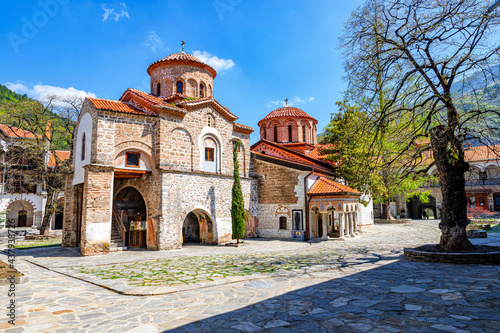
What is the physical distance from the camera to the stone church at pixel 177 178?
41.3 feet

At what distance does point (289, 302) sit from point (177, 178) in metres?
9.57

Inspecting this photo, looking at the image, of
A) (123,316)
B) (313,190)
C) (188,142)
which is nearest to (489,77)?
(123,316)

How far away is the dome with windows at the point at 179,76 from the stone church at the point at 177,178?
57 mm

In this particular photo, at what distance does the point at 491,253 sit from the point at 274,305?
244 inches

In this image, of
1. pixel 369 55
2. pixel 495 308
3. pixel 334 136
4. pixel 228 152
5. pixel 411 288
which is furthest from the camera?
pixel 334 136

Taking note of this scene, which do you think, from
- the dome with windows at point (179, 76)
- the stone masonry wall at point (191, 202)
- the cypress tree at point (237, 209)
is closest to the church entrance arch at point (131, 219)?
the stone masonry wall at point (191, 202)

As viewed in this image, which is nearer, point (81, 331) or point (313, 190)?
point (81, 331)

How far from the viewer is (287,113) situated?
2453 centimetres

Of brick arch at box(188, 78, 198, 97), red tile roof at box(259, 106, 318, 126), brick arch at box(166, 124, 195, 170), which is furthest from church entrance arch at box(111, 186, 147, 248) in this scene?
red tile roof at box(259, 106, 318, 126)

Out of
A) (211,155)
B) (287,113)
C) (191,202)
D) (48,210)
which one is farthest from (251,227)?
(48,210)

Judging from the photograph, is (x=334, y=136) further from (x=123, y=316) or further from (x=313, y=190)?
(x=123, y=316)

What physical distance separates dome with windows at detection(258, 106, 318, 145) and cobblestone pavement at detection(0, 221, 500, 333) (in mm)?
16980

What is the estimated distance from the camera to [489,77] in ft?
23.7

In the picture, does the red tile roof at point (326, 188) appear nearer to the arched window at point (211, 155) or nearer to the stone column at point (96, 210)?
the arched window at point (211, 155)
